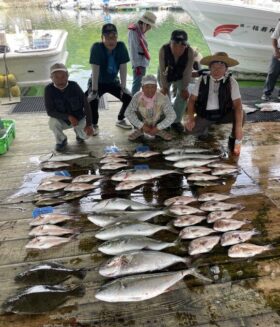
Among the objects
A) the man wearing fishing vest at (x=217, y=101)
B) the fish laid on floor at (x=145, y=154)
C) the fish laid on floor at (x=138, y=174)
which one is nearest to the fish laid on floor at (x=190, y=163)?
the fish laid on floor at (x=138, y=174)

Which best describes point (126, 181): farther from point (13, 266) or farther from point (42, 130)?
point (42, 130)

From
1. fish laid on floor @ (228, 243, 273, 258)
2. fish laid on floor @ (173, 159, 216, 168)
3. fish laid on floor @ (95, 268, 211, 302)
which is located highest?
fish laid on floor @ (95, 268, 211, 302)

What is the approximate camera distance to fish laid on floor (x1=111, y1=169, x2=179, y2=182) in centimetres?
335

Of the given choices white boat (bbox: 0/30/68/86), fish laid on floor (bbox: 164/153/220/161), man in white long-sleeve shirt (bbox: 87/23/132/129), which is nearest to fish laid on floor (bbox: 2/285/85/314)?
Answer: fish laid on floor (bbox: 164/153/220/161)

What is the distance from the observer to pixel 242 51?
30.1ft

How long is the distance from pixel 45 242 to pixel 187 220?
1152 millimetres

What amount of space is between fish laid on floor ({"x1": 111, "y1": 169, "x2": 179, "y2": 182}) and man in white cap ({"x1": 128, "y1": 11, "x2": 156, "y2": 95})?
2532 mm

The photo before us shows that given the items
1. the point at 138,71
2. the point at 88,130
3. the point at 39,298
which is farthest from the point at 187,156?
the point at 39,298

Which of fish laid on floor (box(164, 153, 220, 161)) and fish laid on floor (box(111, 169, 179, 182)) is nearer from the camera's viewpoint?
fish laid on floor (box(111, 169, 179, 182))

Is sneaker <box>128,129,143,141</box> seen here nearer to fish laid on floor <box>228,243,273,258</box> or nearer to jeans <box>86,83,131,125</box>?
jeans <box>86,83,131,125</box>

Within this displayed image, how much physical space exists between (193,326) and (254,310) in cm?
39

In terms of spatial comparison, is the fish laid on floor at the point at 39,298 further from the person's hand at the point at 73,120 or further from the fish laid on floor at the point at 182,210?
the person's hand at the point at 73,120

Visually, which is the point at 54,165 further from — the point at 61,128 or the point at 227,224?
the point at 227,224

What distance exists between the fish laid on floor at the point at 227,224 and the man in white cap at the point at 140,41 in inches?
137
